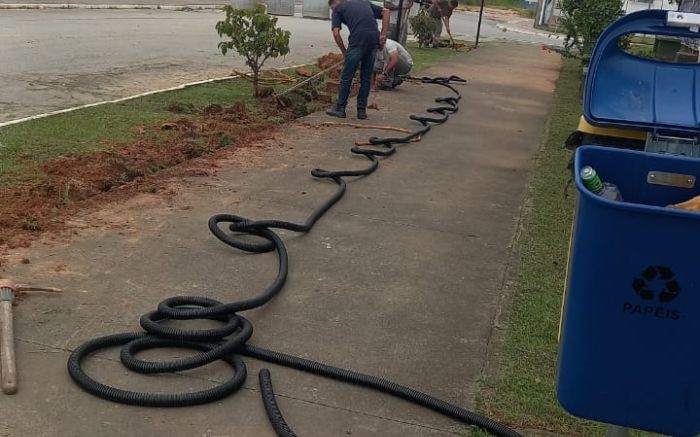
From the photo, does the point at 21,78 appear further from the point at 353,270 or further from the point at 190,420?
the point at 190,420

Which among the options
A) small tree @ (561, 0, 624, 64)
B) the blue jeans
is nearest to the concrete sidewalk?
the blue jeans

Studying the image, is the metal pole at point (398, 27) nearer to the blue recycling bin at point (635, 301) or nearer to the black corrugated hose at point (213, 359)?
the black corrugated hose at point (213, 359)

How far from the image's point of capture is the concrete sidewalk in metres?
3.31

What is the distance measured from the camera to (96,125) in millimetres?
8188

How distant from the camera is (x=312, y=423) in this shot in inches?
129

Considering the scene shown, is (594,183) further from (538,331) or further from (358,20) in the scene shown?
(358,20)

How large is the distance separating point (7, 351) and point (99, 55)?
1086 centimetres

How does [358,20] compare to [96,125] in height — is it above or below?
above

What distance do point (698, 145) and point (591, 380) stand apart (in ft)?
8.02

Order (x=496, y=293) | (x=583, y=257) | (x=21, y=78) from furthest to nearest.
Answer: (x=21, y=78)
(x=496, y=293)
(x=583, y=257)

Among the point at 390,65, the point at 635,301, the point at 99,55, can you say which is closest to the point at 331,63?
the point at 390,65

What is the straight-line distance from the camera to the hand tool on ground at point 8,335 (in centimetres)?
329

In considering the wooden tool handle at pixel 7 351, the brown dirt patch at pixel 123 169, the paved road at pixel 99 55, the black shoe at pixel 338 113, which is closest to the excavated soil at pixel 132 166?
the brown dirt patch at pixel 123 169

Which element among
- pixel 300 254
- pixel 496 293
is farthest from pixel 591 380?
pixel 300 254
